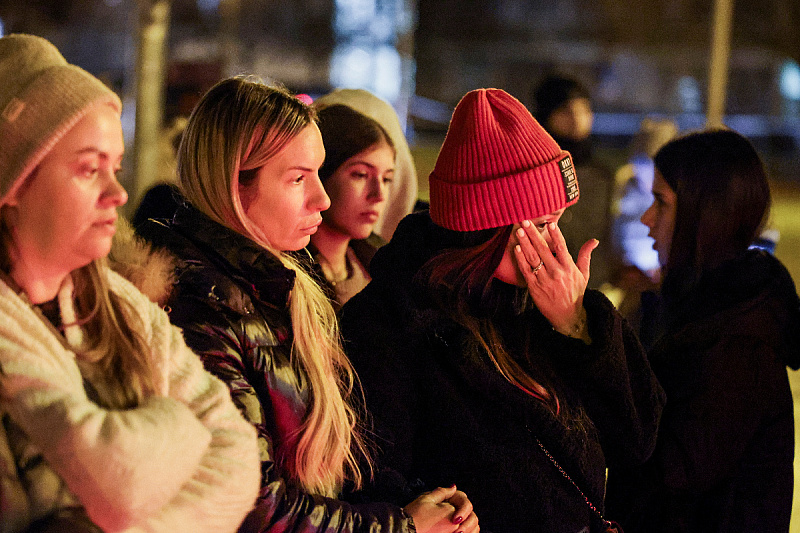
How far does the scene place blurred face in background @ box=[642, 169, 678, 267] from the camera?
110 inches

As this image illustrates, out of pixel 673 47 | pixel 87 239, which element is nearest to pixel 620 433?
pixel 87 239

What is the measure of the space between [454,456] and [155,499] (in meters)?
0.90

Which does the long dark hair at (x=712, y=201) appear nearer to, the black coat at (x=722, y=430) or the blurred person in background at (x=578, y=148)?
the black coat at (x=722, y=430)

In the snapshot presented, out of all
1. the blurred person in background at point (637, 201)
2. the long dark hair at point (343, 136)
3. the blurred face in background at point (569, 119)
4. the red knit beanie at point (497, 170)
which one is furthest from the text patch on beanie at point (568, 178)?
the blurred face in background at point (569, 119)

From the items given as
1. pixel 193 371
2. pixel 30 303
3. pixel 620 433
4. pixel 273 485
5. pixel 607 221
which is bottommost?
pixel 607 221

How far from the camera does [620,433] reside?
223 cm

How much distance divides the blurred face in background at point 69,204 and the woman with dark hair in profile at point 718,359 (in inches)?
71.3

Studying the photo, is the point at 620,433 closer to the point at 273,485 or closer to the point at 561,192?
the point at 561,192

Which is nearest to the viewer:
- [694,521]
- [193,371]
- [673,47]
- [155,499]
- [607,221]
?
[155,499]

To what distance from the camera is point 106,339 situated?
1.39m

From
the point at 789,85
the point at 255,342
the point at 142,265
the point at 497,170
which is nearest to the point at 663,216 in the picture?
the point at 497,170

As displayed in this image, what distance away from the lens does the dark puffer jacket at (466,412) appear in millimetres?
2006

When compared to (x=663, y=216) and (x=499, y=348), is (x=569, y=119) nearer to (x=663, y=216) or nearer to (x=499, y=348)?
(x=663, y=216)

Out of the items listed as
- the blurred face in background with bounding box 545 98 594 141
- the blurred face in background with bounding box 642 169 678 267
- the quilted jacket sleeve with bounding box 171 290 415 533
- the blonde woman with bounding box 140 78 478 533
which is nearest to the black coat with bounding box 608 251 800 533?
the blurred face in background with bounding box 642 169 678 267
